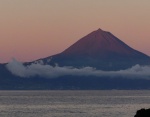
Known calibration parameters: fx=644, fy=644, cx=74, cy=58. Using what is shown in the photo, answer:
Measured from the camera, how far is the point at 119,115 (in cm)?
12938

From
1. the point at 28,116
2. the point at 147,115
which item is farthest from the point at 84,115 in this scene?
the point at 147,115

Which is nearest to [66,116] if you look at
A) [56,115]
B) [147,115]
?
[56,115]

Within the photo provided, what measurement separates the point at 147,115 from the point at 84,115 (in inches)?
2271

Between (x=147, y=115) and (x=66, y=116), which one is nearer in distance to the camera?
(x=147, y=115)

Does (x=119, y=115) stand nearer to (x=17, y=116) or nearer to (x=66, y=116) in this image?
(x=66, y=116)

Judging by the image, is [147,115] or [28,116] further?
[28,116]

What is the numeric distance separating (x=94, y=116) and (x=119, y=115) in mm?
5371

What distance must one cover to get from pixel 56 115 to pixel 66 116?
299 centimetres

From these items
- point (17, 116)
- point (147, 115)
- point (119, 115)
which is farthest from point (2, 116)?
point (147, 115)

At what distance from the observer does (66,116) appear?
419 feet

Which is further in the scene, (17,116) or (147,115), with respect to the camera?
(17,116)

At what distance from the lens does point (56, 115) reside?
426 feet

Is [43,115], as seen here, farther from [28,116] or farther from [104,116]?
[104,116]

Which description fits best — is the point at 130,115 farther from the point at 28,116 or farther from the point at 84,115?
the point at 28,116
